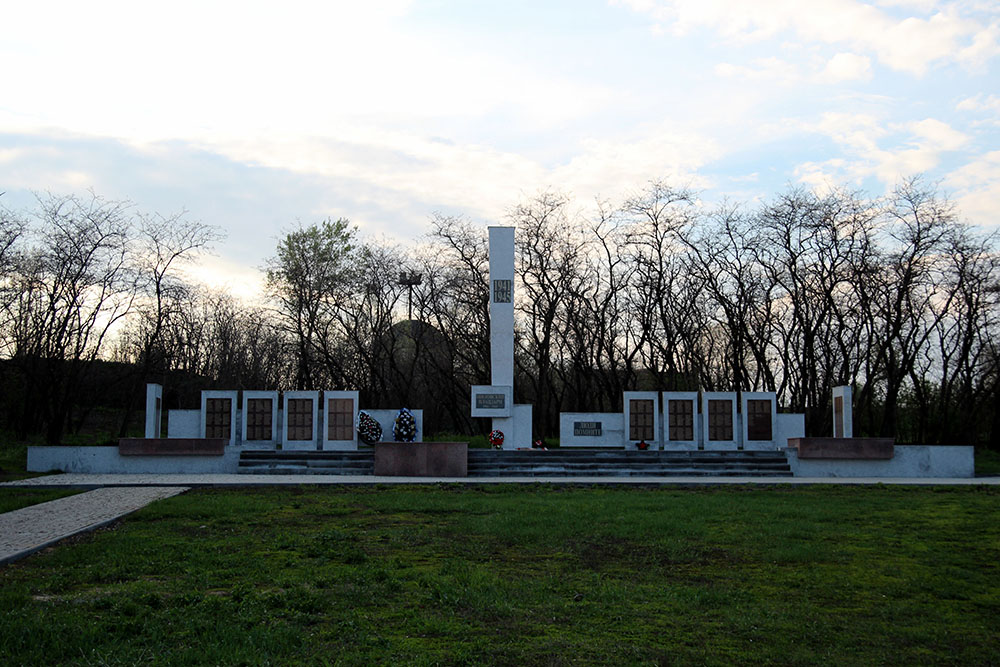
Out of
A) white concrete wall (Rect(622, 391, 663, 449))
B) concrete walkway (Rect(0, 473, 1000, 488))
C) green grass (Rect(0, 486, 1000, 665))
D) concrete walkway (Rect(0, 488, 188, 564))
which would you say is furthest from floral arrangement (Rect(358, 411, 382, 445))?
green grass (Rect(0, 486, 1000, 665))

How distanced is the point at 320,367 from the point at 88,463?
1660 centimetres

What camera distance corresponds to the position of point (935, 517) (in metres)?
12.4

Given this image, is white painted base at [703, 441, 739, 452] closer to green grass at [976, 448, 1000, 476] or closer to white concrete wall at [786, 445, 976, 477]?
white concrete wall at [786, 445, 976, 477]

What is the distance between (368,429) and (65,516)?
14.5m

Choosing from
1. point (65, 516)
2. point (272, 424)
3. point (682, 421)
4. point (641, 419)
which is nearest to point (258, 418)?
point (272, 424)

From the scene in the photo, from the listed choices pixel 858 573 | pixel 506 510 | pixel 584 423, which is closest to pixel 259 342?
pixel 584 423

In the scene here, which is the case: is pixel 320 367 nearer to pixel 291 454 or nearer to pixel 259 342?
pixel 259 342

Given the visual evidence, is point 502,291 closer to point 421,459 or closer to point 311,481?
point 421,459

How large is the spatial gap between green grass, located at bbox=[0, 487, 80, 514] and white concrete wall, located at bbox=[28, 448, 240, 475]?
557 centimetres

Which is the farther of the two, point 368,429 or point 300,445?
point 368,429

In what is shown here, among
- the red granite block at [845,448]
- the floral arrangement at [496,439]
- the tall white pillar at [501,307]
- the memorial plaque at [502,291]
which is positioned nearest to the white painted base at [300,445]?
the floral arrangement at [496,439]

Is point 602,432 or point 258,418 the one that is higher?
point 258,418

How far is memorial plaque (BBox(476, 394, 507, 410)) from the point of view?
2553 centimetres

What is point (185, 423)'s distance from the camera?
24.9m
